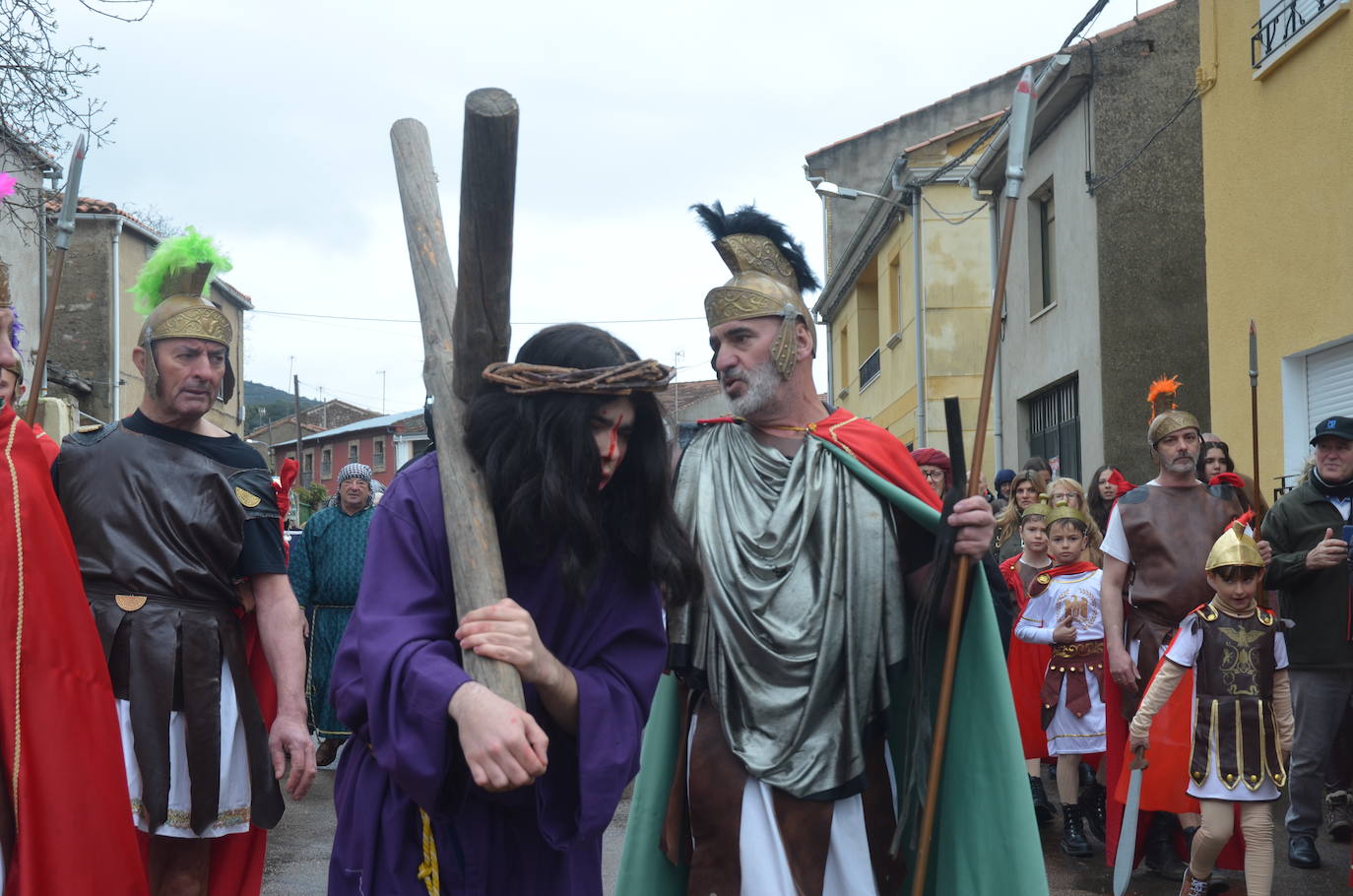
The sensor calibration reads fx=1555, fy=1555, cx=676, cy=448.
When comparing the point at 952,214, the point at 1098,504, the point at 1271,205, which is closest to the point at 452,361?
the point at 1098,504

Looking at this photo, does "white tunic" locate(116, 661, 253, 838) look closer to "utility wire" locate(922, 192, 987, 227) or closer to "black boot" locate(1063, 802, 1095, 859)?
"black boot" locate(1063, 802, 1095, 859)

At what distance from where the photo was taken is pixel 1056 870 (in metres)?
7.06

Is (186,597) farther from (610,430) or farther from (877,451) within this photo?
(610,430)

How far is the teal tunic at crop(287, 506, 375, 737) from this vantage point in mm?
9742

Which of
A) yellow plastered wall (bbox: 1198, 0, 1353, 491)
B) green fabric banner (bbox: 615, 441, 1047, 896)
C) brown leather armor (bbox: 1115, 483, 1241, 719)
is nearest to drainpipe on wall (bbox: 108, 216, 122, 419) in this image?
yellow plastered wall (bbox: 1198, 0, 1353, 491)

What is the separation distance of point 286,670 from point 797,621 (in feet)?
5.05

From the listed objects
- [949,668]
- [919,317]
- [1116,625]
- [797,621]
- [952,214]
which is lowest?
[1116,625]

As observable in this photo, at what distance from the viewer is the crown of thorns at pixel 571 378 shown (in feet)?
8.89

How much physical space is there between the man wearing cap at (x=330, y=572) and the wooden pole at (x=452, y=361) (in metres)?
6.87

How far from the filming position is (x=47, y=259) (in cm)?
2155

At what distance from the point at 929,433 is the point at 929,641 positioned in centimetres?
2064

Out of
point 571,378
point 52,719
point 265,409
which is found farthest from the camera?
point 265,409

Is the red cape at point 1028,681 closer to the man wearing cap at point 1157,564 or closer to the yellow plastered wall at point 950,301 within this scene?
the man wearing cap at point 1157,564

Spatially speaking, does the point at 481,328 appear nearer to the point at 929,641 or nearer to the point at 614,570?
the point at 614,570
